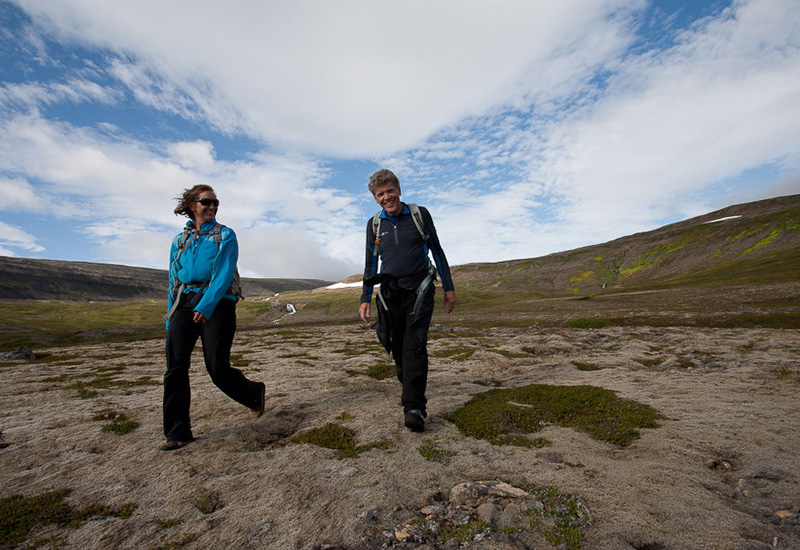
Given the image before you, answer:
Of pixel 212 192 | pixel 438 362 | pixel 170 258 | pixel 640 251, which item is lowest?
pixel 438 362

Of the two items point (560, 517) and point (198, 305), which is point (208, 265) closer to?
point (198, 305)

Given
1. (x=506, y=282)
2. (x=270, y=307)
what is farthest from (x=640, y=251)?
(x=270, y=307)

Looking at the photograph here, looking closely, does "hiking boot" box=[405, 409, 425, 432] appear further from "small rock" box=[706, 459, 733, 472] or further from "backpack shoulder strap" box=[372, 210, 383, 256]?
"small rock" box=[706, 459, 733, 472]

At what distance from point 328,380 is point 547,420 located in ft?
20.8

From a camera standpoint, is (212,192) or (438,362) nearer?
(212,192)

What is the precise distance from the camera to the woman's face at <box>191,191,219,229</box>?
6530mm

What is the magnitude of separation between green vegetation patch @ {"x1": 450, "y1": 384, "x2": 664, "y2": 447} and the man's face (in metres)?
4.24

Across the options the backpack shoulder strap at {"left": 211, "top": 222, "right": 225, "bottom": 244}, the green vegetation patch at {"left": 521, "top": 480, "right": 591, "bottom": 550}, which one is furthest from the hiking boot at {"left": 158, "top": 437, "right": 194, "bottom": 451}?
the green vegetation patch at {"left": 521, "top": 480, "right": 591, "bottom": 550}

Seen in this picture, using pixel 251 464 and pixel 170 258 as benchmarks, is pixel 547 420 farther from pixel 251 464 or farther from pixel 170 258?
pixel 170 258

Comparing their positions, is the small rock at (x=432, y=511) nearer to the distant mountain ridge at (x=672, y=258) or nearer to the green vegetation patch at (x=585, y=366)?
the green vegetation patch at (x=585, y=366)

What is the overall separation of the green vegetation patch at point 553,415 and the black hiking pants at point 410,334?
0.97 metres

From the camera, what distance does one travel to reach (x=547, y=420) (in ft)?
21.3

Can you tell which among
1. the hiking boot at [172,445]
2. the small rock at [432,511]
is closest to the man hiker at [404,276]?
the small rock at [432,511]

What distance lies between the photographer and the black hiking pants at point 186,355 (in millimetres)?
5840
